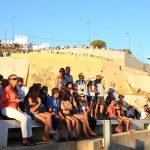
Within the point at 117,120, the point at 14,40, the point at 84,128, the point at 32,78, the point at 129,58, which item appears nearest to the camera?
the point at 84,128

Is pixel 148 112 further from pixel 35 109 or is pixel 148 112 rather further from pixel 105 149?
pixel 35 109

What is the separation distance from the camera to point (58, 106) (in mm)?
13078

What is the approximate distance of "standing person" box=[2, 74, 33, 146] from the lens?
36.0 ft

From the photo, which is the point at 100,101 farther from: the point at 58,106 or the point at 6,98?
the point at 6,98

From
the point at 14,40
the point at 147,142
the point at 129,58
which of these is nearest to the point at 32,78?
the point at 14,40

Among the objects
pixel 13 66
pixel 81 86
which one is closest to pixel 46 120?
pixel 81 86

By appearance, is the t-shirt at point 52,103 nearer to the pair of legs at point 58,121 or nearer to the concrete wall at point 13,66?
the pair of legs at point 58,121

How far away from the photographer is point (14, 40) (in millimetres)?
86188

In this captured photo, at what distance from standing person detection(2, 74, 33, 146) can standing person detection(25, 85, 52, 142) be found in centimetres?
68

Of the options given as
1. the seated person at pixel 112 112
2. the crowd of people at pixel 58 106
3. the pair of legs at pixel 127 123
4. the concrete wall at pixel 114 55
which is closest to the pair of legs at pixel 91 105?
the crowd of people at pixel 58 106

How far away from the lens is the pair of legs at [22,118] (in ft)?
36.0

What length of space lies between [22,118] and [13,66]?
58225 mm

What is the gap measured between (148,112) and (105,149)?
10.4 m

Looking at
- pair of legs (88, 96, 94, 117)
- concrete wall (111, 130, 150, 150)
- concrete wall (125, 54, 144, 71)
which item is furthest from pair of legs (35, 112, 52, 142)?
concrete wall (125, 54, 144, 71)
